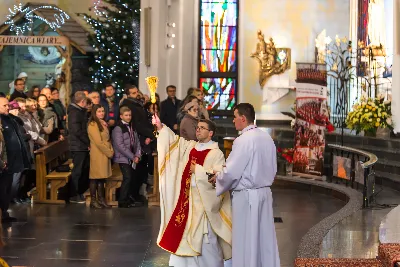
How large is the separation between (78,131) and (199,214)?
18.5ft

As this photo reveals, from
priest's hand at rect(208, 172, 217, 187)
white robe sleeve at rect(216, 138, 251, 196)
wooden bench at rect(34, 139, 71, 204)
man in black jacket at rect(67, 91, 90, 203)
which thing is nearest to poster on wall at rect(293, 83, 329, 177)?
man in black jacket at rect(67, 91, 90, 203)

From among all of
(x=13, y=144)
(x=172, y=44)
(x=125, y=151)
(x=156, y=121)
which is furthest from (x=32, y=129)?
(x=172, y=44)

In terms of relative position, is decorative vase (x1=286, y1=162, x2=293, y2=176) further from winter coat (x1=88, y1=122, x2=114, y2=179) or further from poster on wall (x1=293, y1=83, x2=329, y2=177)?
winter coat (x1=88, y1=122, x2=114, y2=179)

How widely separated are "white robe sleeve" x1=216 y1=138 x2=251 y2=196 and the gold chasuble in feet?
1.91

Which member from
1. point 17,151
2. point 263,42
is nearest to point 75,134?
point 17,151

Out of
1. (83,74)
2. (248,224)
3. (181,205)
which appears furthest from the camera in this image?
(83,74)

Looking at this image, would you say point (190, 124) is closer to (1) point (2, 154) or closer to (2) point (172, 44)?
(1) point (2, 154)

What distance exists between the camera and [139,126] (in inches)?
620

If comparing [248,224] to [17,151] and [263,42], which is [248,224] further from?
[263,42]

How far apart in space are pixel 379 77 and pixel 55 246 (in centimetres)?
1067

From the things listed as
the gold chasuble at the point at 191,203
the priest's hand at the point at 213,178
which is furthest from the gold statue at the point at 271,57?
the priest's hand at the point at 213,178

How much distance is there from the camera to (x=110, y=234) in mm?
12875

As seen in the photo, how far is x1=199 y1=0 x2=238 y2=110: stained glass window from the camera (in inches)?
1000

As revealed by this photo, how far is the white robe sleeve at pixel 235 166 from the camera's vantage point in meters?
9.27
